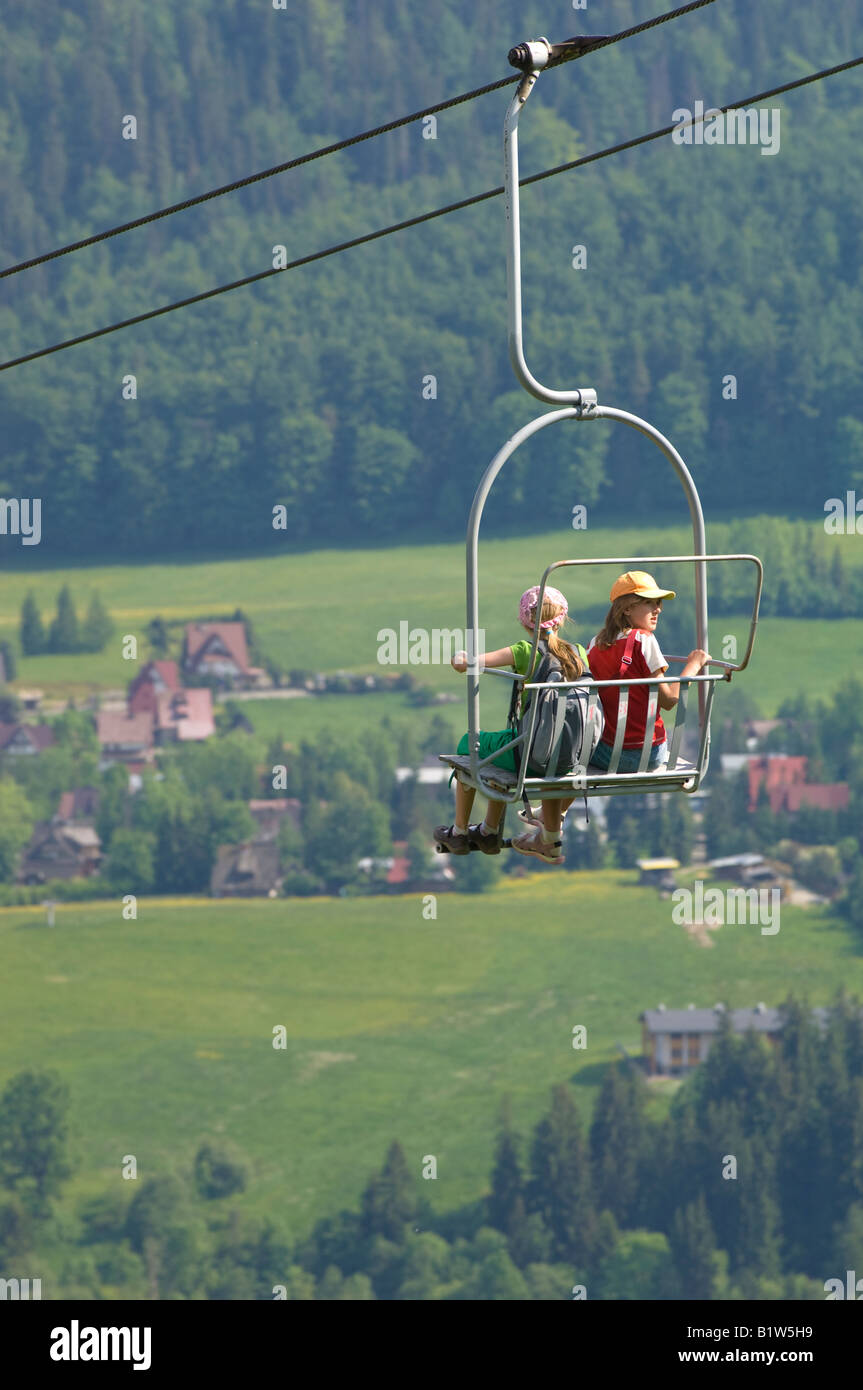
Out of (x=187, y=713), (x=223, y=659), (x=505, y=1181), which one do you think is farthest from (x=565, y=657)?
(x=187, y=713)

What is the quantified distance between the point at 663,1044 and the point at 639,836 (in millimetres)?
8262

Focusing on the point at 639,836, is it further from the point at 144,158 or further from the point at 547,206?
the point at 144,158

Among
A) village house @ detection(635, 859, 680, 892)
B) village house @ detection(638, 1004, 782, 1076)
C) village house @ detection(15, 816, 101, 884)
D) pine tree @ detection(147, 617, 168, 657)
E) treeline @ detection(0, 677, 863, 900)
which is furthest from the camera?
pine tree @ detection(147, 617, 168, 657)

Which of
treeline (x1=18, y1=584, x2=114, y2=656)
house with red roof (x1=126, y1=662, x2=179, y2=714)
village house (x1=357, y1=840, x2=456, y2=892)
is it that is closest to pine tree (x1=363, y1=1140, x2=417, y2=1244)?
village house (x1=357, y1=840, x2=456, y2=892)

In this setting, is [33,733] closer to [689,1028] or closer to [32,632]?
[32,632]

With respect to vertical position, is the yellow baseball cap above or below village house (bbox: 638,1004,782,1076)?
above

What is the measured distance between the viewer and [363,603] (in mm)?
78750

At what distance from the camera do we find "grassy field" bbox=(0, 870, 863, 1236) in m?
67.6

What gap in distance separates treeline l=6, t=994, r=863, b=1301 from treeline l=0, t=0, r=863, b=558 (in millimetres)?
21519

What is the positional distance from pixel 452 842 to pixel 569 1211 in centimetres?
6787

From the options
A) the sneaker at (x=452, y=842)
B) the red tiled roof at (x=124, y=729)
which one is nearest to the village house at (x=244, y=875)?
the red tiled roof at (x=124, y=729)

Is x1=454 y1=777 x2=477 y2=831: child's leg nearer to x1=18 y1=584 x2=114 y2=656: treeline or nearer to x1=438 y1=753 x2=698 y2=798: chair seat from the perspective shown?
x1=438 y1=753 x2=698 y2=798: chair seat
